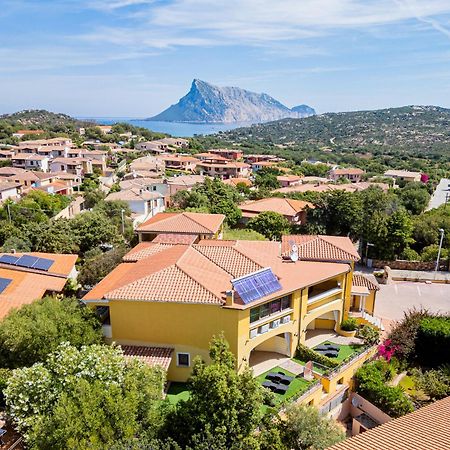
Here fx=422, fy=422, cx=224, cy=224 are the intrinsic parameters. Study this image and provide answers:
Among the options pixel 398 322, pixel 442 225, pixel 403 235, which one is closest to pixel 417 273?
pixel 403 235

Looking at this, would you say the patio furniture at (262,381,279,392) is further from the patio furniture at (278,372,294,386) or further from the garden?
the garden

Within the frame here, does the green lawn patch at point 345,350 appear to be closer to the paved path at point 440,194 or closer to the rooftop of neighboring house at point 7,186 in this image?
the rooftop of neighboring house at point 7,186

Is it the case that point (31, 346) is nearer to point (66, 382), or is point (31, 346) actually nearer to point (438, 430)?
point (66, 382)

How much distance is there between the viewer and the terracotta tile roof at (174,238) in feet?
112

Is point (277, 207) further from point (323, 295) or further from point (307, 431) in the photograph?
point (307, 431)

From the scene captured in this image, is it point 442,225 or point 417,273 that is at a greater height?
point 442,225

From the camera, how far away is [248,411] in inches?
699

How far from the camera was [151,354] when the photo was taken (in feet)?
76.8

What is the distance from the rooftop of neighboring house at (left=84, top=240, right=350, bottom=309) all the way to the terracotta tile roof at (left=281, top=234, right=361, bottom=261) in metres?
0.76

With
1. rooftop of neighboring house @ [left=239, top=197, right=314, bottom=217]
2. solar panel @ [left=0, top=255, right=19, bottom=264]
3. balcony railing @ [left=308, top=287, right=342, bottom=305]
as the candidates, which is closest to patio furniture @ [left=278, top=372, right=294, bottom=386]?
balcony railing @ [left=308, top=287, right=342, bottom=305]

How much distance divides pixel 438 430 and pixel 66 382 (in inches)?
586

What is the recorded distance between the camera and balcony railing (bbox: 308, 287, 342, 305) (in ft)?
93.8

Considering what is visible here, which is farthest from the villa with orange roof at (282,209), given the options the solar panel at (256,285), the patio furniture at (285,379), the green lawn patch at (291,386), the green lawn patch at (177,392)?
the green lawn patch at (177,392)

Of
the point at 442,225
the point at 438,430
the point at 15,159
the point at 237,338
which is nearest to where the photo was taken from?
the point at 438,430
